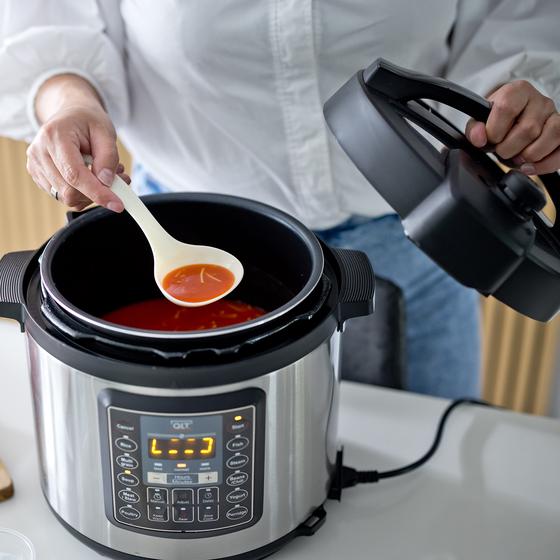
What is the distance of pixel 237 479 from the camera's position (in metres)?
0.81

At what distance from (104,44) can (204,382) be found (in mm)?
639

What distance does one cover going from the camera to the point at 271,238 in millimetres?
981

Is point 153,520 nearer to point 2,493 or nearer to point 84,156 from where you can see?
point 2,493

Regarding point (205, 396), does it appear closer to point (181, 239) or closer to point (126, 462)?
point (126, 462)

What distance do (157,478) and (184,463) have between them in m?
0.03

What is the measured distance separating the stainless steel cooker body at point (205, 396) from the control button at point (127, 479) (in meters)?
0.02

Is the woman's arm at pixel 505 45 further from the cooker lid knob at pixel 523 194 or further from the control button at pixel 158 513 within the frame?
the control button at pixel 158 513

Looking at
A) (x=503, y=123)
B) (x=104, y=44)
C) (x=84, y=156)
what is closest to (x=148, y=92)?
(x=104, y=44)

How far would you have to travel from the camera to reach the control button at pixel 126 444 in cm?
78

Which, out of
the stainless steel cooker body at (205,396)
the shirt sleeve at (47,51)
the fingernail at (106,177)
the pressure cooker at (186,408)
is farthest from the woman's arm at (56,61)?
the stainless steel cooker body at (205,396)

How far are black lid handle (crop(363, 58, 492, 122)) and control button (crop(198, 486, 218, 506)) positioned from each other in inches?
15.8

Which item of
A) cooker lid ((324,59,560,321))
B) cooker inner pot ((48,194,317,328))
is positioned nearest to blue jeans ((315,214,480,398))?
cooker inner pot ((48,194,317,328))

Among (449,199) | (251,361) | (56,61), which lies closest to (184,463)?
(251,361)

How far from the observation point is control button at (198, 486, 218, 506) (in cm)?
81
